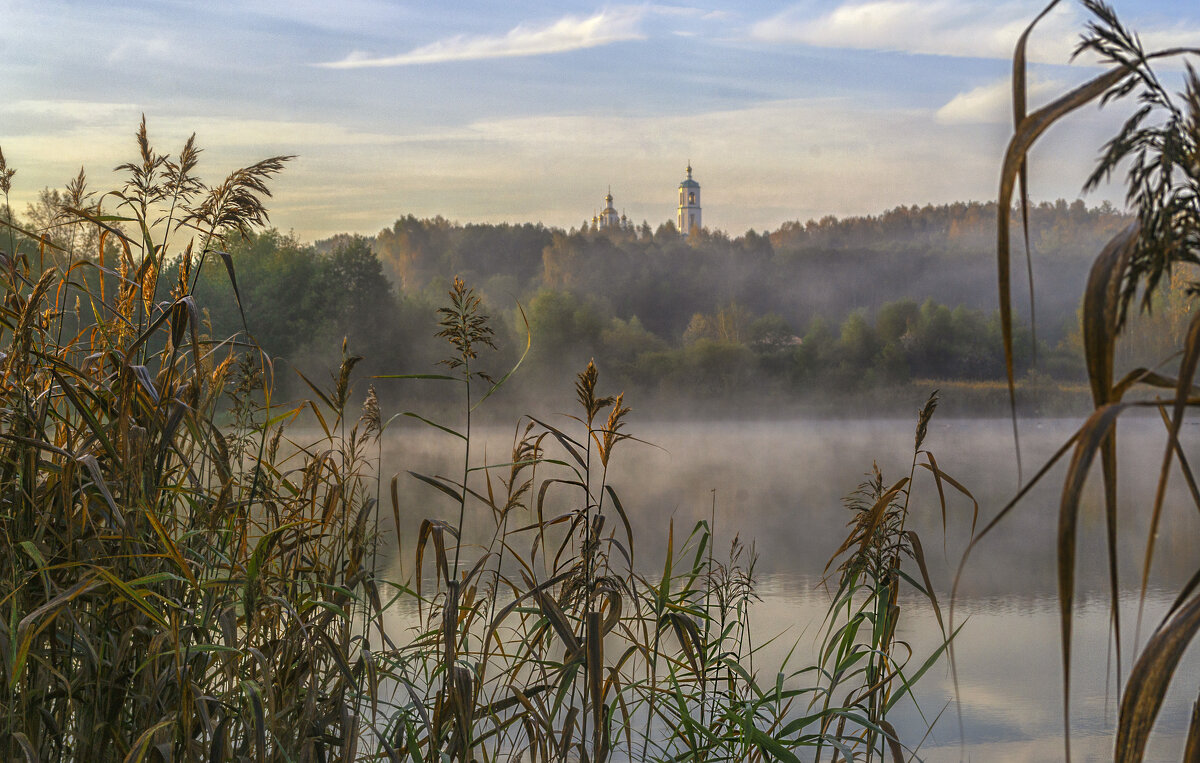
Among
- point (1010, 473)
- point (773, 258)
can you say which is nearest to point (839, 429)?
point (773, 258)

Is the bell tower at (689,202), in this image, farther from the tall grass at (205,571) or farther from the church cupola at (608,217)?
the tall grass at (205,571)

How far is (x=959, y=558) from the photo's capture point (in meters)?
6.95

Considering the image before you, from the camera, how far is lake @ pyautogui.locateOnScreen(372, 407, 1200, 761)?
3502mm

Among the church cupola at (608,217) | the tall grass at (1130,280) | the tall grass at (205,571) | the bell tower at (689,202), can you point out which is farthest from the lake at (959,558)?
the bell tower at (689,202)

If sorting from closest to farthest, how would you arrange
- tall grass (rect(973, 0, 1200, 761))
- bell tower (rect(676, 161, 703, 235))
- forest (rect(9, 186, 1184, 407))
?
tall grass (rect(973, 0, 1200, 761)), forest (rect(9, 186, 1184, 407)), bell tower (rect(676, 161, 703, 235))

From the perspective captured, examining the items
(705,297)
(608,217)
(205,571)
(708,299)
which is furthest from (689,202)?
(205,571)

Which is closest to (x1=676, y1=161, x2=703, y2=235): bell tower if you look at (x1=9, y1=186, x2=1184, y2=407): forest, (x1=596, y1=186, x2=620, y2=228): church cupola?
(x1=596, y1=186, x2=620, y2=228): church cupola

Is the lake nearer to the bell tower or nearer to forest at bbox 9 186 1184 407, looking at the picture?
forest at bbox 9 186 1184 407

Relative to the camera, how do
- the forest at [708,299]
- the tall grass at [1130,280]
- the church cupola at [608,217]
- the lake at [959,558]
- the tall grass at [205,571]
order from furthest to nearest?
the church cupola at [608,217] → the forest at [708,299] → the lake at [959,558] → the tall grass at [205,571] → the tall grass at [1130,280]

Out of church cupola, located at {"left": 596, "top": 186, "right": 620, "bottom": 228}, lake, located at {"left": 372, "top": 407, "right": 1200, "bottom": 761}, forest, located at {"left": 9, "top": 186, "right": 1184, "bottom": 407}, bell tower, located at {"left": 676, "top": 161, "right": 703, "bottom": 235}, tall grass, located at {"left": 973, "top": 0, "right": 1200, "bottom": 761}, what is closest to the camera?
tall grass, located at {"left": 973, "top": 0, "right": 1200, "bottom": 761}

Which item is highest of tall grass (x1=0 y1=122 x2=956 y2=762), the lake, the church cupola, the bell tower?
the bell tower

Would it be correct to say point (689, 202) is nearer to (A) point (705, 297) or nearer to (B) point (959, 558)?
(A) point (705, 297)

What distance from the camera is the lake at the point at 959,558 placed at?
3.50 meters

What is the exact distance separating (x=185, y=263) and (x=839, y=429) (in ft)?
64.3
